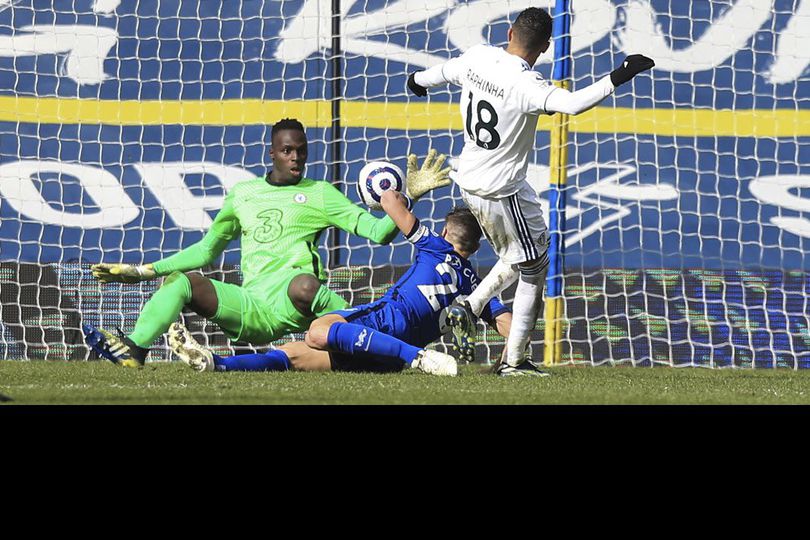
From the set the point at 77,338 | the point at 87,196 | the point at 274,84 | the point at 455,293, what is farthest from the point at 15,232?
the point at 455,293

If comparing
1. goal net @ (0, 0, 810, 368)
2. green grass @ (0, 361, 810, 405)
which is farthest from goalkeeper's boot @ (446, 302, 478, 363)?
goal net @ (0, 0, 810, 368)

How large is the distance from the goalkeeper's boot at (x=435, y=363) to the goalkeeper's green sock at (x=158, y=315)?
1.15m

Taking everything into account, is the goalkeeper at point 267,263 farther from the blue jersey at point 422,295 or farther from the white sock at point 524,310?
the white sock at point 524,310

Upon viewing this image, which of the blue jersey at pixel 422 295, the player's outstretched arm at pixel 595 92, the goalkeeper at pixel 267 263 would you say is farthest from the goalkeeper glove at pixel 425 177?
the player's outstretched arm at pixel 595 92

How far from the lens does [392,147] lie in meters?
7.57

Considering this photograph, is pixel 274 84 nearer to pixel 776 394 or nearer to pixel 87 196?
pixel 87 196

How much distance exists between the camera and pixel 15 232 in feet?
24.7

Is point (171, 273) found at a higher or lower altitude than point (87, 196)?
lower

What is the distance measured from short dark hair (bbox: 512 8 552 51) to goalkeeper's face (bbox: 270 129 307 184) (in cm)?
136

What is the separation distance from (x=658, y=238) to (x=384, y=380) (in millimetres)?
3178

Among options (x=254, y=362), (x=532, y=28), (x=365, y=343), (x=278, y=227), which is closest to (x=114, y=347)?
(x=254, y=362)

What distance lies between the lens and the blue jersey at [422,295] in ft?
17.2

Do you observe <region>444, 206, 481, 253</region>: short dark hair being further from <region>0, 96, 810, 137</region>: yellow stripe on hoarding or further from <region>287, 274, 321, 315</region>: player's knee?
<region>0, 96, 810, 137</region>: yellow stripe on hoarding

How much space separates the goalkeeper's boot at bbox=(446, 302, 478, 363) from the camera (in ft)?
16.1
